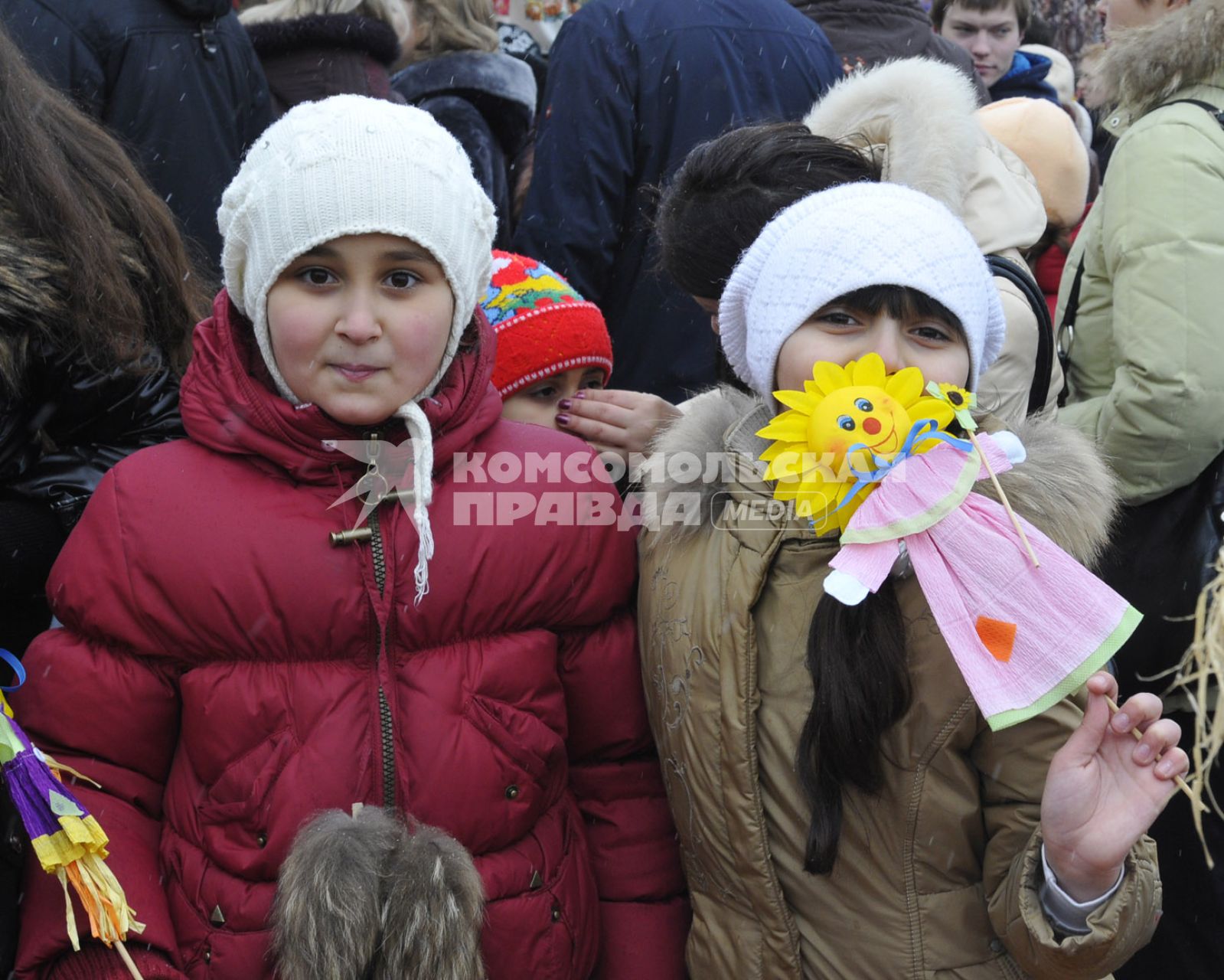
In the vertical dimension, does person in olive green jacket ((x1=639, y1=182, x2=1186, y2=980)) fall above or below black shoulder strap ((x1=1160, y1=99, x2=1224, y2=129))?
below

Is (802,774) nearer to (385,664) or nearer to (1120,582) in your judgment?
(385,664)

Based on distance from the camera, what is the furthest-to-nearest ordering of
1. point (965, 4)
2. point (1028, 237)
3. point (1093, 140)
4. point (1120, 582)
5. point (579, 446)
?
point (1093, 140) < point (965, 4) < point (1120, 582) < point (1028, 237) < point (579, 446)

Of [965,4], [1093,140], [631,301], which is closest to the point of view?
[631,301]

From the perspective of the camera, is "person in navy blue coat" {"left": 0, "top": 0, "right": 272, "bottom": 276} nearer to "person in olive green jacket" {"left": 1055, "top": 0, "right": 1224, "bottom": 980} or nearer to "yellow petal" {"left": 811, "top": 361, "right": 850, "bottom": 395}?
"yellow petal" {"left": 811, "top": 361, "right": 850, "bottom": 395}

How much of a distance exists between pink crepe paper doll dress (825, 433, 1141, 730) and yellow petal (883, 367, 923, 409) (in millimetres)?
83

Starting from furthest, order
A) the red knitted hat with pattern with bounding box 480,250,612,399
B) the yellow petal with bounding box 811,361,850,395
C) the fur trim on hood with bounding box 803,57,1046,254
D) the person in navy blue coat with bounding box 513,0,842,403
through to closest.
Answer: the person in navy blue coat with bounding box 513,0,842,403 < the red knitted hat with pattern with bounding box 480,250,612,399 < the fur trim on hood with bounding box 803,57,1046,254 < the yellow petal with bounding box 811,361,850,395

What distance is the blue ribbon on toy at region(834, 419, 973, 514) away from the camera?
1889 mm

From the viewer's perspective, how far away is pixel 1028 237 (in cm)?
259

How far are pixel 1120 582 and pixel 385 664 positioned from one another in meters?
1.90

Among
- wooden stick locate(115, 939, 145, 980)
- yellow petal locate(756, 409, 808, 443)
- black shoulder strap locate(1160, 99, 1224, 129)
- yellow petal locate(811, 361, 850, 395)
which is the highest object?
black shoulder strap locate(1160, 99, 1224, 129)

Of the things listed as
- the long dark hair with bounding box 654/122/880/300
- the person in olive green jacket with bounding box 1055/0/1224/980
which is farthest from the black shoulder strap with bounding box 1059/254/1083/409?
the long dark hair with bounding box 654/122/880/300

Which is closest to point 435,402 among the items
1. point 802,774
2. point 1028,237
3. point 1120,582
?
point 802,774

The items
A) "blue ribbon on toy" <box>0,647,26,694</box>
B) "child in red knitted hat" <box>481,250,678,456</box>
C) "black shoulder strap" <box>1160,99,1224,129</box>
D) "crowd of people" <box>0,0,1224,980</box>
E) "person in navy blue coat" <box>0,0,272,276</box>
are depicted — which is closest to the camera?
"crowd of people" <box>0,0,1224,980</box>

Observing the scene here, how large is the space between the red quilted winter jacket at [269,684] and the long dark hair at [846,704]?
0.42 meters
